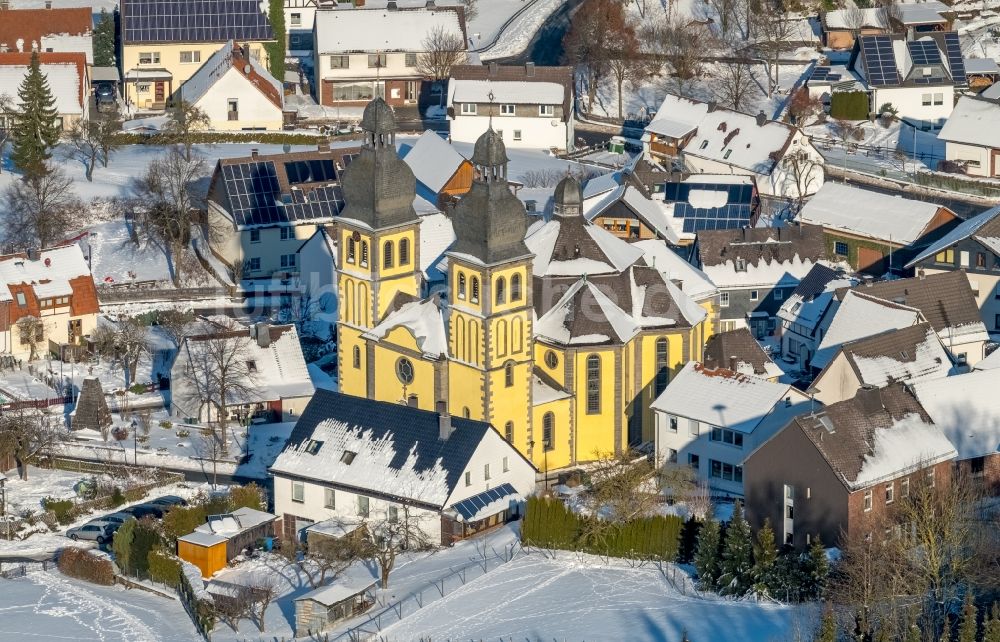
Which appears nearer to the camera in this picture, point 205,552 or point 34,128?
point 205,552

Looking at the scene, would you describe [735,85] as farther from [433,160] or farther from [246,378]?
[246,378]

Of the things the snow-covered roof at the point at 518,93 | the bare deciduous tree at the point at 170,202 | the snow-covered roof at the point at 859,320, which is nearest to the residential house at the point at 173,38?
the bare deciduous tree at the point at 170,202

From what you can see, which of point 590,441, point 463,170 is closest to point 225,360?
point 590,441

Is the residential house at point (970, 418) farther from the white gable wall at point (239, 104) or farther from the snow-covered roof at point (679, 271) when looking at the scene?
the white gable wall at point (239, 104)

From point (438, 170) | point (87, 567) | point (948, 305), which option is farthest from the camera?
point (438, 170)

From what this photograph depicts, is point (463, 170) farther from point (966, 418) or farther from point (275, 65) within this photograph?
point (966, 418)

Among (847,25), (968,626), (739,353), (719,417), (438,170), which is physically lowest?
(968,626)

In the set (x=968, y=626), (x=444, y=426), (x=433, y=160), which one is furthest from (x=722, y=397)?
(x=433, y=160)
